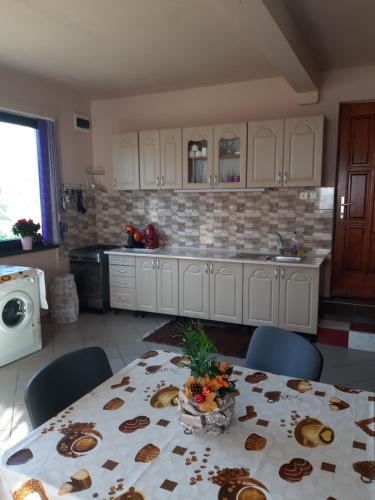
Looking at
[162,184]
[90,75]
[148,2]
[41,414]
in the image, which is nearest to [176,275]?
[162,184]

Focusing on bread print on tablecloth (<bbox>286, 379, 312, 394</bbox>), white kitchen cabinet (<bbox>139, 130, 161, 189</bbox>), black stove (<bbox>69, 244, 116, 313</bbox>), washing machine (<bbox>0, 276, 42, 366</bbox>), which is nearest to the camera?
bread print on tablecloth (<bbox>286, 379, 312, 394</bbox>)

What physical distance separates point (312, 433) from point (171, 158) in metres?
3.49

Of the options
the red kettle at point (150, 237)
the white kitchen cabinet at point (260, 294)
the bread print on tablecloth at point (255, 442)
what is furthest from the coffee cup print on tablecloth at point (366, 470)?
the red kettle at point (150, 237)

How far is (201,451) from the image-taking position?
42.1 inches

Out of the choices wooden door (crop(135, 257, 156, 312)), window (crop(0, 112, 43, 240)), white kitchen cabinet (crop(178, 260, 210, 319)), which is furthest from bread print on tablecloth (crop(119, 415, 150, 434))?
window (crop(0, 112, 43, 240))

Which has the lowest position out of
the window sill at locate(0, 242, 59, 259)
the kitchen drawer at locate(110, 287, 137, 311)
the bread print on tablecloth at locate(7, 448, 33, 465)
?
the kitchen drawer at locate(110, 287, 137, 311)

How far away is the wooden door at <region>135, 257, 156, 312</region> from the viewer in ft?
13.8

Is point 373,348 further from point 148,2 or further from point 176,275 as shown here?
point 148,2

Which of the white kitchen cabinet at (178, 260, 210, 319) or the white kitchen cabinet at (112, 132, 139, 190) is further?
the white kitchen cabinet at (112, 132, 139, 190)

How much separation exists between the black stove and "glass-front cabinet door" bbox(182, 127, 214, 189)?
4.33 feet

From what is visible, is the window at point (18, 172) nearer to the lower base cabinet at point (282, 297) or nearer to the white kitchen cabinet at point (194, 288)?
the white kitchen cabinet at point (194, 288)

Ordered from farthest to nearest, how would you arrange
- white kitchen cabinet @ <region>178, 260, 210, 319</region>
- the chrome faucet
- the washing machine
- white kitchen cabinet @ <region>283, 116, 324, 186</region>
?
the chrome faucet < white kitchen cabinet @ <region>178, 260, 210, 319</region> < white kitchen cabinet @ <region>283, 116, 324, 186</region> < the washing machine

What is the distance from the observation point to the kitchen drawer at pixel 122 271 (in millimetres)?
4328

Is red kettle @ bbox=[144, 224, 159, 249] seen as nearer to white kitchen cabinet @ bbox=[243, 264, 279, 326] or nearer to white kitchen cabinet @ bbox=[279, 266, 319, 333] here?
white kitchen cabinet @ bbox=[243, 264, 279, 326]
